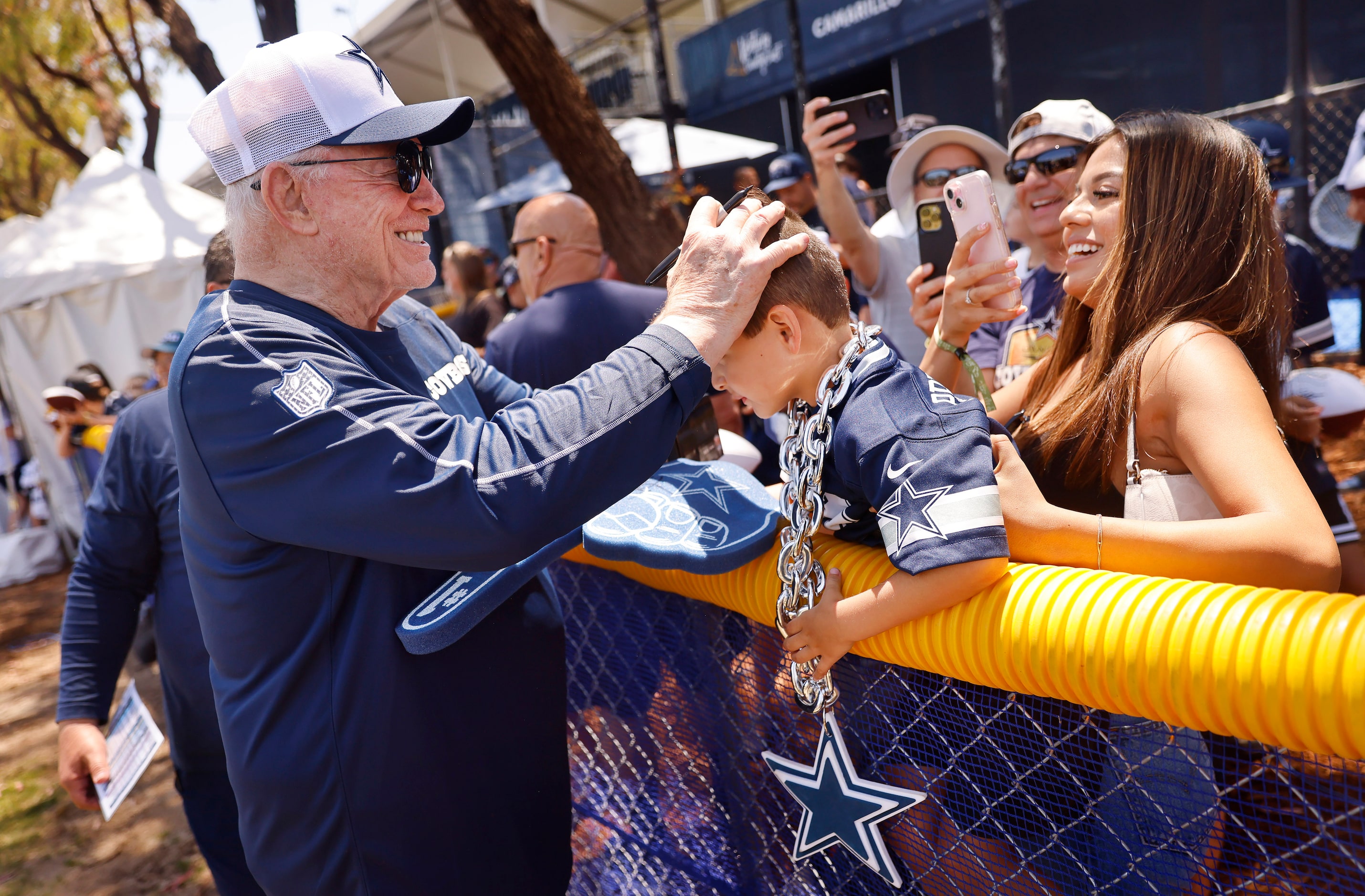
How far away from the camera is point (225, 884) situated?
2.40 meters

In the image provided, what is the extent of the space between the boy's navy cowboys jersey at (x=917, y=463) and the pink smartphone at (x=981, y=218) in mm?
580

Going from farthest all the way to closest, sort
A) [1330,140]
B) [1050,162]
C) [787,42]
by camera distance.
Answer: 1. [787,42]
2. [1330,140]
3. [1050,162]

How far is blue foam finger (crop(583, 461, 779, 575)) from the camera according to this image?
1438 millimetres

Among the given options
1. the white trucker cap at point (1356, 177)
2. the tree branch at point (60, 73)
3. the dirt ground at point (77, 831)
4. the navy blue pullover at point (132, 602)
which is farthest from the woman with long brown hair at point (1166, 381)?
the tree branch at point (60, 73)

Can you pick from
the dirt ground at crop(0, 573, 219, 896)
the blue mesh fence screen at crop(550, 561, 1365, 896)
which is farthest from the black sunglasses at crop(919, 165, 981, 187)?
the dirt ground at crop(0, 573, 219, 896)

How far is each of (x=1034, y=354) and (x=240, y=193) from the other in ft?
7.37

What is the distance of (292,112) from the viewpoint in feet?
4.64

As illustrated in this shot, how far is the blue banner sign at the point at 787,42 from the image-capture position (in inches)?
471

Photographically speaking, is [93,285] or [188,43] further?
[93,285]

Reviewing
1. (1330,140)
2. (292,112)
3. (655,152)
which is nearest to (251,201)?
(292,112)

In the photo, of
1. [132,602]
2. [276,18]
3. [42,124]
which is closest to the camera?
[132,602]

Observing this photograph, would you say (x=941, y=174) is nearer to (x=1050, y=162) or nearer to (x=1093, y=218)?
(x=1050, y=162)

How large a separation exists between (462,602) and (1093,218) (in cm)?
152

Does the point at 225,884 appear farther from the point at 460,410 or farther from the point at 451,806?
the point at 460,410
